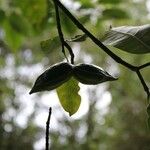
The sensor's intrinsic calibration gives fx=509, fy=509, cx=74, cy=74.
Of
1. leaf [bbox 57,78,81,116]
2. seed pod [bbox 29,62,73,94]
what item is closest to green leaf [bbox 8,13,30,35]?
leaf [bbox 57,78,81,116]

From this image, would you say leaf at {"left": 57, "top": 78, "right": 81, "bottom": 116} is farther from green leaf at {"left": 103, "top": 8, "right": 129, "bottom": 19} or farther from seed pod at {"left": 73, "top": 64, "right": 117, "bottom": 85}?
green leaf at {"left": 103, "top": 8, "right": 129, "bottom": 19}

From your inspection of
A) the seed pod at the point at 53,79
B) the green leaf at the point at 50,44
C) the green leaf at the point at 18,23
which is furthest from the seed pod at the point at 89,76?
the green leaf at the point at 18,23

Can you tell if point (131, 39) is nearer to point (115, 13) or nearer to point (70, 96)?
point (70, 96)

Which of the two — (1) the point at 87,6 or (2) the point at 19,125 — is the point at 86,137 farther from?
(1) the point at 87,6

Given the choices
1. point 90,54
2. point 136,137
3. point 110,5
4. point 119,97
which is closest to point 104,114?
point 119,97

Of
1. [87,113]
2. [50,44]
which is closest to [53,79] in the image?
[50,44]

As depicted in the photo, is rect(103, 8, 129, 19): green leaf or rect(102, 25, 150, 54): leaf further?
rect(103, 8, 129, 19): green leaf

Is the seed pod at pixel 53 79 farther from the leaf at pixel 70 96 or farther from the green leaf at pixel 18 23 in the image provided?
the green leaf at pixel 18 23
